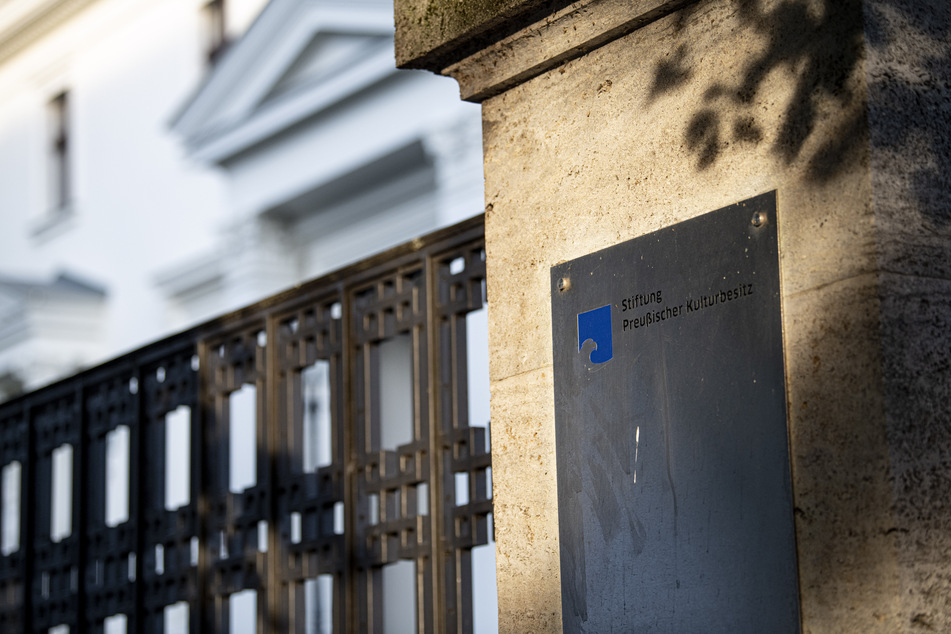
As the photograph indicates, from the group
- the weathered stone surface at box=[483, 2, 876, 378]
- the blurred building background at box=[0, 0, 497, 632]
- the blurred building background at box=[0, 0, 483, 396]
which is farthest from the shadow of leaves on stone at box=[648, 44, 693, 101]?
the blurred building background at box=[0, 0, 483, 396]

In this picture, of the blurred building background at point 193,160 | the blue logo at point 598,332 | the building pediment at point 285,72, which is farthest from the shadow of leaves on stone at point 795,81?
the building pediment at point 285,72

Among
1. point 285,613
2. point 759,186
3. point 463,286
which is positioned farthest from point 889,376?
point 285,613

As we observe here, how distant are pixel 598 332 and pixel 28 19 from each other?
1830cm

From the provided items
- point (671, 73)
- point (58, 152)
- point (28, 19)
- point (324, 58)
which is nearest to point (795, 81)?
point (671, 73)

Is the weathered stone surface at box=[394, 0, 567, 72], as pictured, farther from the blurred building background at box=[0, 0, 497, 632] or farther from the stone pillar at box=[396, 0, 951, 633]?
the blurred building background at box=[0, 0, 497, 632]

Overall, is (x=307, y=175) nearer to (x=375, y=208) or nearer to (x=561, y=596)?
(x=375, y=208)

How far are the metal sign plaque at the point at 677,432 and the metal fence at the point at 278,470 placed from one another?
146cm

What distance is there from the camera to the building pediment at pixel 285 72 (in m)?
12.9

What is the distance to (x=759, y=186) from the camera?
2664 mm

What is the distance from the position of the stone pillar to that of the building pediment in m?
9.55

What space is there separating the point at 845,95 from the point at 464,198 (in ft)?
30.6

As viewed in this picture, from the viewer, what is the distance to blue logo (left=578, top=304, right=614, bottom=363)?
9.77 feet

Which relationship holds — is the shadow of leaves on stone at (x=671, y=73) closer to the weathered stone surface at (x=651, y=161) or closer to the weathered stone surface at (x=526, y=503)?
the weathered stone surface at (x=651, y=161)

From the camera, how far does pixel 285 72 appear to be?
557 inches
